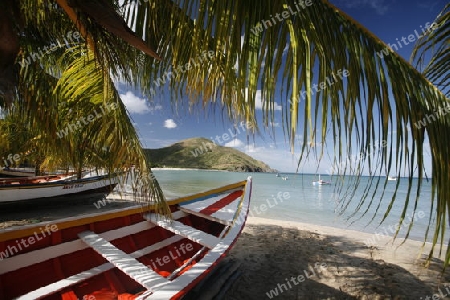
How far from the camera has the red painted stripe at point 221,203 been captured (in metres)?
4.81

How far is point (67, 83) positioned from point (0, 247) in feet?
6.86

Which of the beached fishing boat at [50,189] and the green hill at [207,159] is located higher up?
the green hill at [207,159]

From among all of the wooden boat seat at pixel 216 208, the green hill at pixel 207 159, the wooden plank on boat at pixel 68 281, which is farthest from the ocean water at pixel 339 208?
the green hill at pixel 207 159

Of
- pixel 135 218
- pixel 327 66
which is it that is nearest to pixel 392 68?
pixel 327 66

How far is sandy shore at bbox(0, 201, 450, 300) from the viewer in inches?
156

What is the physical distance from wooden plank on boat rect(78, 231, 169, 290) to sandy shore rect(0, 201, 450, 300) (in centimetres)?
164

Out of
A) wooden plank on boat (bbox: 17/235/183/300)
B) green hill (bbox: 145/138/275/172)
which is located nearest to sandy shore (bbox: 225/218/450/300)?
wooden plank on boat (bbox: 17/235/183/300)

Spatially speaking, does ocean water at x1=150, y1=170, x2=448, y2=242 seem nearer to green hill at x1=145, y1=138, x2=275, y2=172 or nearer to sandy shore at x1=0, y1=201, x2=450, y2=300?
sandy shore at x1=0, y1=201, x2=450, y2=300

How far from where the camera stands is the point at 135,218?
415 centimetres

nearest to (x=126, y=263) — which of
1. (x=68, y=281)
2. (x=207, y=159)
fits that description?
(x=68, y=281)

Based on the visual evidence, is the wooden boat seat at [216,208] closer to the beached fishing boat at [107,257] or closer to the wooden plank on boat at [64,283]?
the beached fishing boat at [107,257]

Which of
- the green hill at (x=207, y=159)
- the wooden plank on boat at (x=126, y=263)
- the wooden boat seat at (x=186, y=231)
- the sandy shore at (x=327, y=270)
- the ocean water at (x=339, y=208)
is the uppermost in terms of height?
the green hill at (x=207, y=159)

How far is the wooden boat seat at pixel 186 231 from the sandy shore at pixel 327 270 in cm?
89

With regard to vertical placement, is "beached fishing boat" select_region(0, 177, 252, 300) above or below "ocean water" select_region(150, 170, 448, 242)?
above
